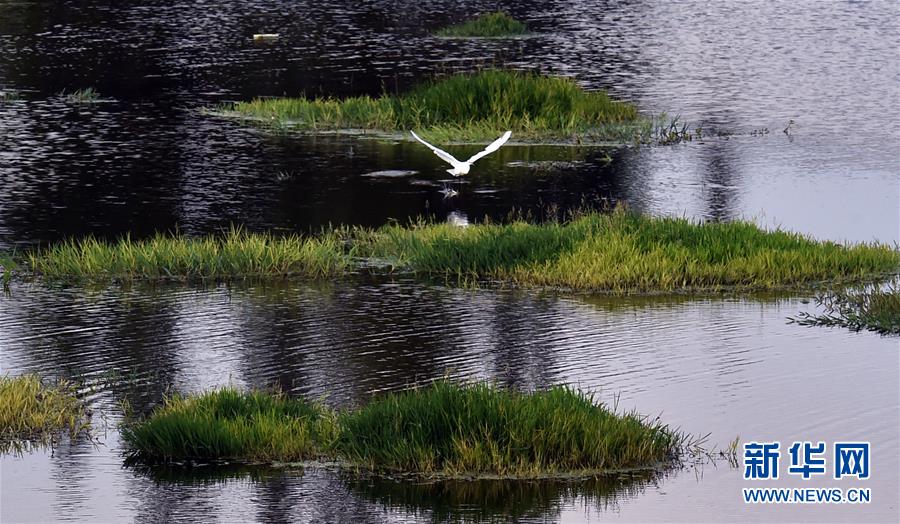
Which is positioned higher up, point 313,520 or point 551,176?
point 313,520

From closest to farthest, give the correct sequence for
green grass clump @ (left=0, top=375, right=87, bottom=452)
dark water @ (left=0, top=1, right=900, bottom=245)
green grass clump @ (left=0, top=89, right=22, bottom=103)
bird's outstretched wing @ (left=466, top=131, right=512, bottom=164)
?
green grass clump @ (left=0, top=375, right=87, bottom=452) < bird's outstretched wing @ (left=466, top=131, right=512, bottom=164) < dark water @ (left=0, top=1, right=900, bottom=245) < green grass clump @ (left=0, top=89, right=22, bottom=103)

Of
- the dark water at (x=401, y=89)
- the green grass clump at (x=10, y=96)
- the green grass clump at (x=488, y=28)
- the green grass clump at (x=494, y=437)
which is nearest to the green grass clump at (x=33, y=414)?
the green grass clump at (x=494, y=437)

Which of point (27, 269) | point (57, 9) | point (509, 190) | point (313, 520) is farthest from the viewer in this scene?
point (57, 9)

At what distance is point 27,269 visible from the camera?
20.4 metres

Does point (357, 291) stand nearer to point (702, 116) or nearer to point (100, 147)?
point (100, 147)

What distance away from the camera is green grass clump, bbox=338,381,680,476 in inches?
476

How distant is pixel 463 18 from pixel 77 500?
43670 mm

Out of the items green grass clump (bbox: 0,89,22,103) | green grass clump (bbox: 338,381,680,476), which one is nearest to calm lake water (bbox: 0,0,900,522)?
green grass clump (bbox: 338,381,680,476)

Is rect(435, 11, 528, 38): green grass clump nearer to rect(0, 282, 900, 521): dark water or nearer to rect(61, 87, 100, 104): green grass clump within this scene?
rect(61, 87, 100, 104): green grass clump

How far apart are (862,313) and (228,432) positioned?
24.7 ft

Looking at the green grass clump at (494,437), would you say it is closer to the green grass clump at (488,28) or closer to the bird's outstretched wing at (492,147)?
the bird's outstretched wing at (492,147)

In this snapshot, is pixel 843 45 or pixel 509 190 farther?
pixel 843 45

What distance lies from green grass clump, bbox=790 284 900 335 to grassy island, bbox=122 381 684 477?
4750 mm

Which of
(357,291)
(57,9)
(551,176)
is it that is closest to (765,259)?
(357,291)
